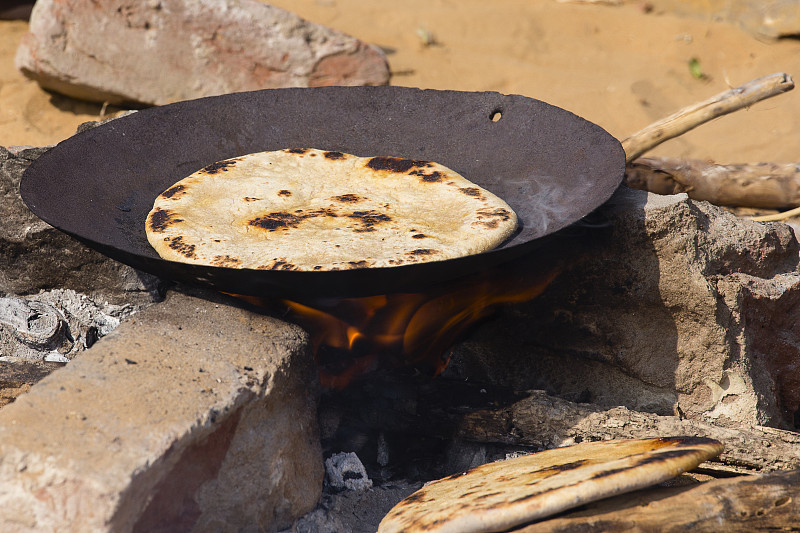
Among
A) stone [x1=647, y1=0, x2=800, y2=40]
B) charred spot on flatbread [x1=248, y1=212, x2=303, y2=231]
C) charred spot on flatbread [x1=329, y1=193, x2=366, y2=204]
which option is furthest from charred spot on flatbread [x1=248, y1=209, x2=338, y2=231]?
stone [x1=647, y1=0, x2=800, y2=40]

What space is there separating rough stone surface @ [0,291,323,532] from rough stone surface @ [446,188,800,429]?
3.25ft

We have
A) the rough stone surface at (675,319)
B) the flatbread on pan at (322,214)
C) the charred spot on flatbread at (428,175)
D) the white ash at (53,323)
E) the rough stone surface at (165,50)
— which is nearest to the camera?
the flatbread on pan at (322,214)

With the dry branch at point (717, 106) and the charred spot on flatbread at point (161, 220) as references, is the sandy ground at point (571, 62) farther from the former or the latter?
the charred spot on flatbread at point (161, 220)

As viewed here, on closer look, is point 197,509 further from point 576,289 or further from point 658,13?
point 658,13

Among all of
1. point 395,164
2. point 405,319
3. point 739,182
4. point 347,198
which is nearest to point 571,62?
point 739,182

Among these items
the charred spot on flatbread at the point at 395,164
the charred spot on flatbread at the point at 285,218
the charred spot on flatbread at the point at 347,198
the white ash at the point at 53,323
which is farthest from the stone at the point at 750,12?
the white ash at the point at 53,323

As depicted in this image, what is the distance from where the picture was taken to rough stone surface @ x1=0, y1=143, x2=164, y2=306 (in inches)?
104

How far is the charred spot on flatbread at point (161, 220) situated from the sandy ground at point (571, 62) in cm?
319

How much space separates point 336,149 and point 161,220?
0.97 meters

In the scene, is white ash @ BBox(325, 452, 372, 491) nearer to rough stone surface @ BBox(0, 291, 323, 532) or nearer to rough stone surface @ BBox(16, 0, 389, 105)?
rough stone surface @ BBox(0, 291, 323, 532)

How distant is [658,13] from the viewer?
7617mm

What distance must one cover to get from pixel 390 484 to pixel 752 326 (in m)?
1.34

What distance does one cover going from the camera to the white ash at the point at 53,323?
2.46 meters

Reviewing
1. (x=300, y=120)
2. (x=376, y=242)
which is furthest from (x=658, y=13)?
(x=376, y=242)
